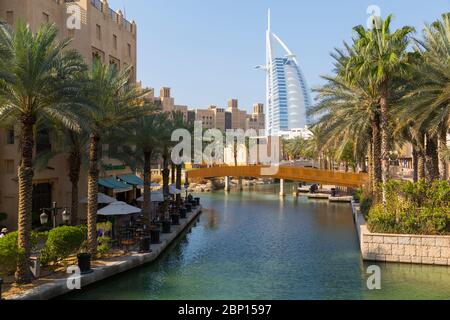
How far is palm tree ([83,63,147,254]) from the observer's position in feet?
65.2

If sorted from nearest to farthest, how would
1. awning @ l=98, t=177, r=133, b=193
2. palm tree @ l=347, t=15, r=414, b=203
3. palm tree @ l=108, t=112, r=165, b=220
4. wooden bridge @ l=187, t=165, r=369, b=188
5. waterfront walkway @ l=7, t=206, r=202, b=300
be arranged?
1. waterfront walkway @ l=7, t=206, r=202, b=300
2. palm tree @ l=347, t=15, r=414, b=203
3. palm tree @ l=108, t=112, r=165, b=220
4. awning @ l=98, t=177, r=133, b=193
5. wooden bridge @ l=187, t=165, r=369, b=188

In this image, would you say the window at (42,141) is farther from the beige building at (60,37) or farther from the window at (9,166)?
the window at (9,166)

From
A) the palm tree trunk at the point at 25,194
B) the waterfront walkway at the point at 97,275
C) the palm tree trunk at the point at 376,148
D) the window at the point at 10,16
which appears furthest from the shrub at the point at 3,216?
the palm tree trunk at the point at 376,148

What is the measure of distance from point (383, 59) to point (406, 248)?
995 cm

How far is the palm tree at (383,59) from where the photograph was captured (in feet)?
75.9

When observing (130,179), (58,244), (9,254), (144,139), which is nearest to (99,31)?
(144,139)

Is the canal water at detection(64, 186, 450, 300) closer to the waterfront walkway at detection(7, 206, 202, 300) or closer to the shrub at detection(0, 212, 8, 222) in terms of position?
the waterfront walkway at detection(7, 206, 202, 300)

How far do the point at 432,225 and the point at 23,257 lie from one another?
57.6 feet

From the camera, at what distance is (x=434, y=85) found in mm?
23438

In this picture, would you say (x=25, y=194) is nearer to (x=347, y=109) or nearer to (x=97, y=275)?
(x=97, y=275)

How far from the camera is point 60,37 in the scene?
29125 mm

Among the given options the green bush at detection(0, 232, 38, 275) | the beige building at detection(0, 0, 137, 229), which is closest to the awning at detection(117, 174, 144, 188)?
the beige building at detection(0, 0, 137, 229)

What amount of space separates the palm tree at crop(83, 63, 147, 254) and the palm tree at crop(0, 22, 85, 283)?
206 cm
